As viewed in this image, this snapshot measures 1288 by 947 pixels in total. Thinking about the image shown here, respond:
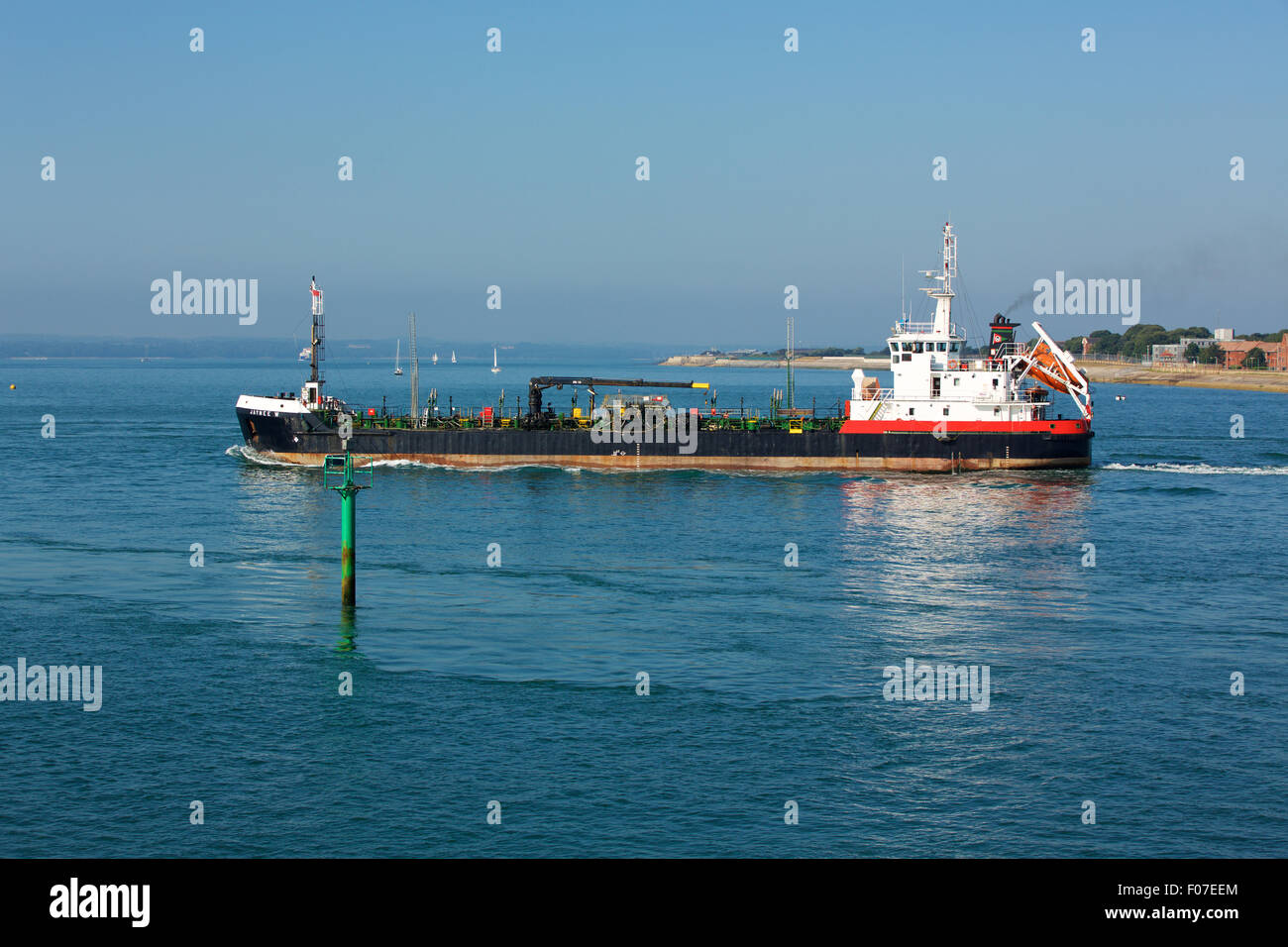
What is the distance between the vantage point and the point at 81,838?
2312 centimetres

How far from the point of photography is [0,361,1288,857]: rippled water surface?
950 inches

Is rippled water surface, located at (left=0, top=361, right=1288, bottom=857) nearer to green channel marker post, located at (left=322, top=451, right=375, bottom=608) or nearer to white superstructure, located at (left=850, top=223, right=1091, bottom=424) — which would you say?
green channel marker post, located at (left=322, top=451, right=375, bottom=608)

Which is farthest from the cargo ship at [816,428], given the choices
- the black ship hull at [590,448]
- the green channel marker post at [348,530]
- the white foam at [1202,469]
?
the green channel marker post at [348,530]

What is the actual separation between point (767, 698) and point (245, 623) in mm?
18702

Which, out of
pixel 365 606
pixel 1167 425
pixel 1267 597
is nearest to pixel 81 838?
pixel 365 606

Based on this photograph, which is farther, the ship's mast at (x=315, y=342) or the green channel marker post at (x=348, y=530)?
the ship's mast at (x=315, y=342)

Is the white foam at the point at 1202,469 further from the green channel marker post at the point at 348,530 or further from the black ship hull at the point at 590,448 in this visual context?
the green channel marker post at the point at 348,530

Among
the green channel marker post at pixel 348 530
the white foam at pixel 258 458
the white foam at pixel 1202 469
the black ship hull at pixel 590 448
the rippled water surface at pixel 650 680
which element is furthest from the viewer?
the white foam at pixel 258 458

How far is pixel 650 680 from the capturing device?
33375 millimetres

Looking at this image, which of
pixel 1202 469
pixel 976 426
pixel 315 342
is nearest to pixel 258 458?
pixel 315 342

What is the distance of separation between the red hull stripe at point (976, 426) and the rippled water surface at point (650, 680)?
1495 cm

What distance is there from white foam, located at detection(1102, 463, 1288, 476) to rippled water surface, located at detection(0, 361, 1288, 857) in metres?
16.8

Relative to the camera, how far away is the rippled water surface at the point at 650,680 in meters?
24.1

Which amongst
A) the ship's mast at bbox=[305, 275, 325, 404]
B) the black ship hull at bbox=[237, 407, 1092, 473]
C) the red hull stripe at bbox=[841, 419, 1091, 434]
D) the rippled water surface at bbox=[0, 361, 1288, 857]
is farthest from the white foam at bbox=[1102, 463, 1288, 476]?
the ship's mast at bbox=[305, 275, 325, 404]
